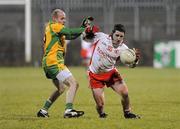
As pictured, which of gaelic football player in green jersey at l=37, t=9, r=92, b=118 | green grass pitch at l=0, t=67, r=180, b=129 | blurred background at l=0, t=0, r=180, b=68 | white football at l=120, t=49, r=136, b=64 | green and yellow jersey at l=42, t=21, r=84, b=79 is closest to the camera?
green grass pitch at l=0, t=67, r=180, b=129

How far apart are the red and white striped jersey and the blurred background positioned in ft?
102

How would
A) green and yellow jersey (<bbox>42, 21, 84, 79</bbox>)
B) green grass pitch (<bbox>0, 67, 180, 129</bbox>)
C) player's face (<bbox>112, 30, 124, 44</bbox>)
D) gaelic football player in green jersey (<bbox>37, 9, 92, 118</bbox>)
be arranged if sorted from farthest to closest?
1. green and yellow jersey (<bbox>42, 21, 84, 79</bbox>)
2. gaelic football player in green jersey (<bbox>37, 9, 92, 118</bbox>)
3. player's face (<bbox>112, 30, 124, 44</bbox>)
4. green grass pitch (<bbox>0, 67, 180, 129</bbox>)

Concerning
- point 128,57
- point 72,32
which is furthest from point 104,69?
point 72,32

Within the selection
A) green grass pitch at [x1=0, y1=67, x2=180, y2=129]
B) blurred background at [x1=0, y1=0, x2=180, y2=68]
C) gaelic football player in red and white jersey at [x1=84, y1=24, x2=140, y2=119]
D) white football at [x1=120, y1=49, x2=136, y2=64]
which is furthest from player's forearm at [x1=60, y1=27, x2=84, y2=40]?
blurred background at [x1=0, y1=0, x2=180, y2=68]

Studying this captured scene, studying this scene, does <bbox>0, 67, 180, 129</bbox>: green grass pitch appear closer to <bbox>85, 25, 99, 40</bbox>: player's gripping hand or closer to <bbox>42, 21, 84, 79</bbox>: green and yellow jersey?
<bbox>42, 21, 84, 79</bbox>: green and yellow jersey

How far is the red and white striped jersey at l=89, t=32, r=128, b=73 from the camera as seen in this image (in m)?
13.0

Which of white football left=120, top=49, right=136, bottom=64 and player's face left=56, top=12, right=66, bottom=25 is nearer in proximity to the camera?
white football left=120, top=49, right=136, bottom=64

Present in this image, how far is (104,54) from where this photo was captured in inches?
517

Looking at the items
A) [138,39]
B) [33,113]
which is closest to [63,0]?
[138,39]

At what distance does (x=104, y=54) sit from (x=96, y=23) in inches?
1309

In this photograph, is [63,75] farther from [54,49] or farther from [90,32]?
[90,32]

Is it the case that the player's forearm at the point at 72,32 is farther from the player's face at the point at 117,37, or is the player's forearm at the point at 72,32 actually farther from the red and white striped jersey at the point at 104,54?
the player's face at the point at 117,37

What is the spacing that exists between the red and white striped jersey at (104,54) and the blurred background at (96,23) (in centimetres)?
3112

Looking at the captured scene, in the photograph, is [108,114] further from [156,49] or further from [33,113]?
[156,49]
